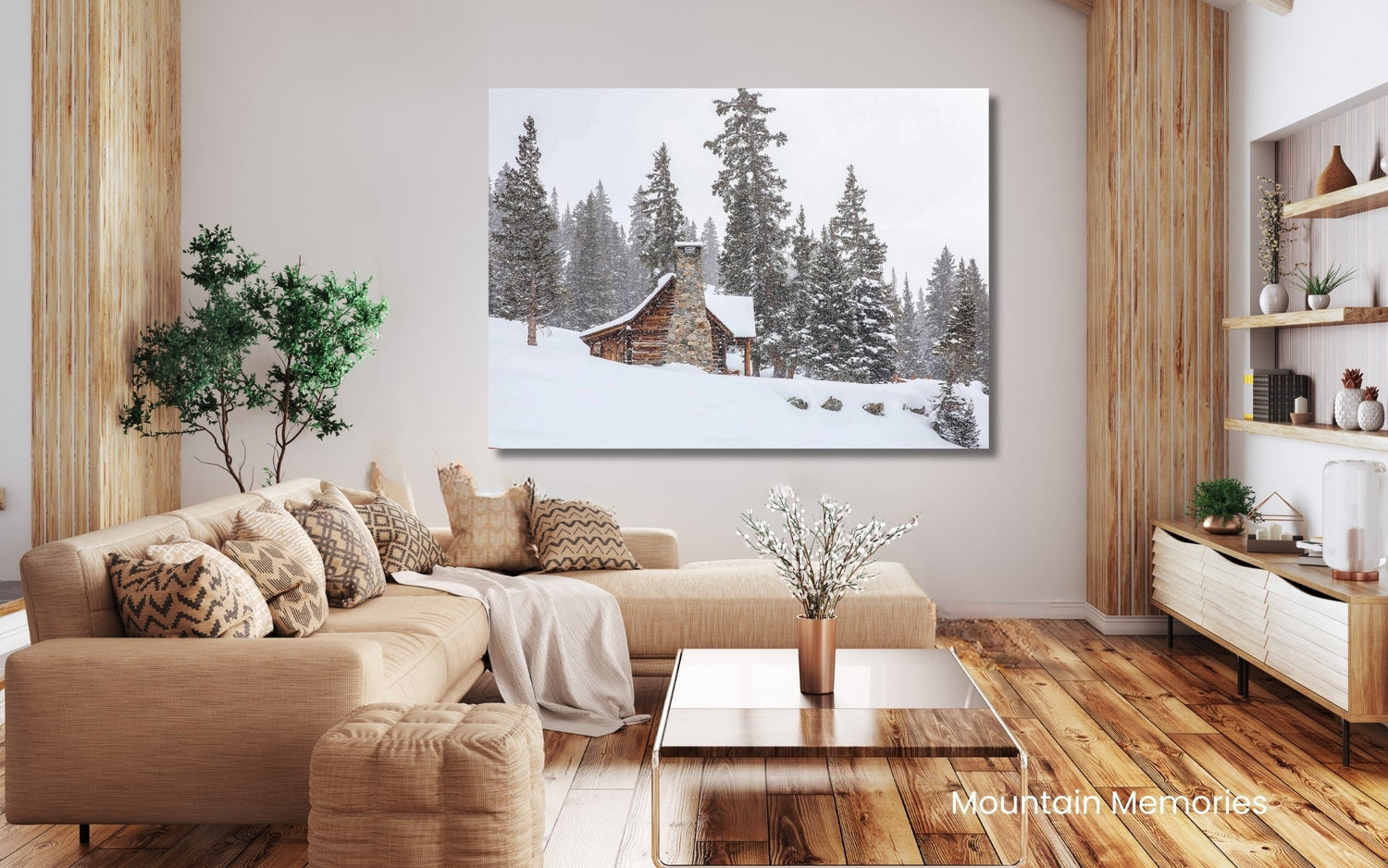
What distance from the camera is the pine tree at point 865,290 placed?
586 cm

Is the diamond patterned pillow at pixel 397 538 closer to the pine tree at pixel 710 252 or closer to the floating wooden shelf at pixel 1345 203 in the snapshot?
→ the pine tree at pixel 710 252

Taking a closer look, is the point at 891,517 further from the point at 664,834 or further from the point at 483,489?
the point at 664,834

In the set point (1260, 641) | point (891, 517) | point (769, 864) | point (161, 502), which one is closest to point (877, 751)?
point (769, 864)

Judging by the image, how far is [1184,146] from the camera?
17.6 feet

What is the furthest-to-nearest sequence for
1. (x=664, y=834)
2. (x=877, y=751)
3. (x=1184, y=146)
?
(x=1184, y=146)
(x=664, y=834)
(x=877, y=751)

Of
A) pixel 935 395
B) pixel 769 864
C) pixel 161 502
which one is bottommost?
pixel 769 864

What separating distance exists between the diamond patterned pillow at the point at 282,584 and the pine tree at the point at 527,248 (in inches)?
106

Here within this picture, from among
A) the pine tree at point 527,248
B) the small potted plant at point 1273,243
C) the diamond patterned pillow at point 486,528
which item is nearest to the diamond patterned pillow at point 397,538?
the diamond patterned pillow at point 486,528

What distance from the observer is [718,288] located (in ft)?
19.3

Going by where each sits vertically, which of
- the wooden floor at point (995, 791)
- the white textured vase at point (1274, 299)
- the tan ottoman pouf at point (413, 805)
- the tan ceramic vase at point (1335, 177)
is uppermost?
the tan ceramic vase at point (1335, 177)

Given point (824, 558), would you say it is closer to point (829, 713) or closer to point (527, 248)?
point (829, 713)

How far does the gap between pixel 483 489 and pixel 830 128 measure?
8.84ft

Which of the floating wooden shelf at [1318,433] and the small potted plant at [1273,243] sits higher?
the small potted plant at [1273,243]

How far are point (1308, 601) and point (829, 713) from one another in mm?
1959
